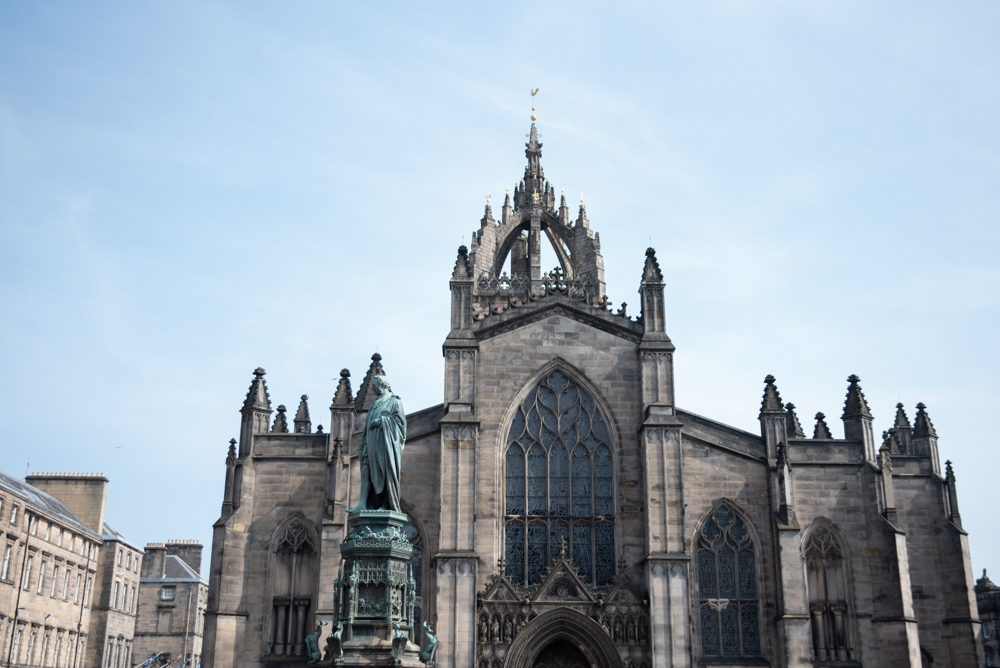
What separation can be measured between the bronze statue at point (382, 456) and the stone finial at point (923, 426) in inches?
848

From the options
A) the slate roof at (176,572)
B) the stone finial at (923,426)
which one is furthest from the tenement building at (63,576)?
the stone finial at (923,426)

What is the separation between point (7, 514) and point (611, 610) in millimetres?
24512

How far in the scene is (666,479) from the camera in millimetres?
28594

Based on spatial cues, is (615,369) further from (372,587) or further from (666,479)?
(372,587)

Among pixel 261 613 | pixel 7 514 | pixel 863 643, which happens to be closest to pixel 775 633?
pixel 863 643

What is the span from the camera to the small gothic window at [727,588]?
28.2m

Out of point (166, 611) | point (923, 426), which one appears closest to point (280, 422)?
point (923, 426)

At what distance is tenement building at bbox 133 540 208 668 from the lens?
5941 centimetres

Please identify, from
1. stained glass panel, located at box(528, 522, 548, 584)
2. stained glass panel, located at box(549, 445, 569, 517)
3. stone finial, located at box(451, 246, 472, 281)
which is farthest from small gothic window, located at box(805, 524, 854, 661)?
stone finial, located at box(451, 246, 472, 281)

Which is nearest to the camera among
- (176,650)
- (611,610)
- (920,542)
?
(611,610)

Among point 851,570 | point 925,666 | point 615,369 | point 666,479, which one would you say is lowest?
point 925,666

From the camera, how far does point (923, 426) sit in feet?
108

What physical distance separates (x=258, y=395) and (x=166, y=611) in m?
35.7

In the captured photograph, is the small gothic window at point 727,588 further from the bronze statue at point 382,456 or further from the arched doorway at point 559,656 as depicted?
the bronze statue at point 382,456
